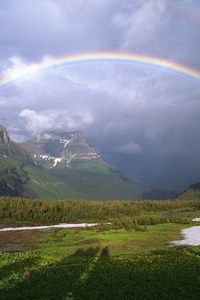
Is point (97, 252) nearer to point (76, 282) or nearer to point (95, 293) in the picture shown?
point (76, 282)

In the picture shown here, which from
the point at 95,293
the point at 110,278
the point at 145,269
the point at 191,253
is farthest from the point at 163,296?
the point at 191,253

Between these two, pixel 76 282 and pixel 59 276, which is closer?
pixel 76 282

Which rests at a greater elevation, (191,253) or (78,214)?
(78,214)

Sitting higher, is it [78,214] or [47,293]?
[78,214]

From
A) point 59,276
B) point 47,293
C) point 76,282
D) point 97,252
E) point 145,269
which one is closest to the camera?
point 47,293

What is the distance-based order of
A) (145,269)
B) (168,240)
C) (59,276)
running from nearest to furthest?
(59,276) < (145,269) < (168,240)

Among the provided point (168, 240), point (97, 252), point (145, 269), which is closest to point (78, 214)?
point (168, 240)

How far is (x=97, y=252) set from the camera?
56156mm

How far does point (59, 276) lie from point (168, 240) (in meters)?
39.3

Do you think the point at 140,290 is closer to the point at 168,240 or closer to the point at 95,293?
the point at 95,293

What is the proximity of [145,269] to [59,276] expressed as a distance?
296 inches

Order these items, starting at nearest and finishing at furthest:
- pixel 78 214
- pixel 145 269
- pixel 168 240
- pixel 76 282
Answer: pixel 76 282 < pixel 145 269 < pixel 168 240 < pixel 78 214

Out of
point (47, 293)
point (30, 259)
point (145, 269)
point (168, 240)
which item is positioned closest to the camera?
point (47, 293)

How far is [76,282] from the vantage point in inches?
1242
